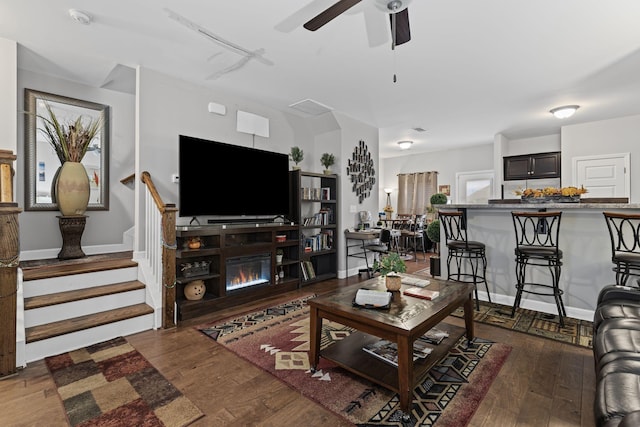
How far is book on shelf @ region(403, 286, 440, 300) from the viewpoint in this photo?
225 cm

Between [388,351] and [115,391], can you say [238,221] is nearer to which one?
[115,391]

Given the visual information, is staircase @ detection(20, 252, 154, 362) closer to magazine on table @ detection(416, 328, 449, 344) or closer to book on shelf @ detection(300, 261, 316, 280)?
book on shelf @ detection(300, 261, 316, 280)

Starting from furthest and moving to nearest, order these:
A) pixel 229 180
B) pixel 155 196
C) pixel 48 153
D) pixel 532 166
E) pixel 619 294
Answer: pixel 532 166, pixel 229 180, pixel 48 153, pixel 155 196, pixel 619 294

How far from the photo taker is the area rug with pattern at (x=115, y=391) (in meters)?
1.74

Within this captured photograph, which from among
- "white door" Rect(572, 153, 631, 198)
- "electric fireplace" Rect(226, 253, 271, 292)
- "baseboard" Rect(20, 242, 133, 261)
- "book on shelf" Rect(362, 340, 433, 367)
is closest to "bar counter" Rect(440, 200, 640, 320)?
"book on shelf" Rect(362, 340, 433, 367)

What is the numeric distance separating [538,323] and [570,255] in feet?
2.71

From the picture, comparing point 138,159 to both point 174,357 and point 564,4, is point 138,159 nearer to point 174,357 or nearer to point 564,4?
point 174,357

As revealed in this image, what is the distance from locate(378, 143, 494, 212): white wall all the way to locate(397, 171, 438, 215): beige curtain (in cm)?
17

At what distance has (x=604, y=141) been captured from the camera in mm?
5492

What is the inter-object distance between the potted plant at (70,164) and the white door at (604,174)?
25.0ft

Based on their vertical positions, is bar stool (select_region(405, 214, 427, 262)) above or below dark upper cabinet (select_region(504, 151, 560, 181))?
below

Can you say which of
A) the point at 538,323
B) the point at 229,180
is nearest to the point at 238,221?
the point at 229,180

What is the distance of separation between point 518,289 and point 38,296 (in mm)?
4634

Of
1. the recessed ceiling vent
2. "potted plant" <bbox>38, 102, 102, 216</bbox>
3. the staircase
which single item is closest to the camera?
the staircase
